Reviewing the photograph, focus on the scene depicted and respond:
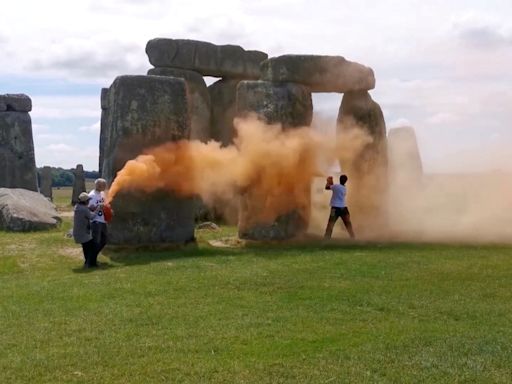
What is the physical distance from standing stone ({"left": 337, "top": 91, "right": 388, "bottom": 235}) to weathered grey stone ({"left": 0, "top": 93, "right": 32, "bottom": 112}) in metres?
15.2

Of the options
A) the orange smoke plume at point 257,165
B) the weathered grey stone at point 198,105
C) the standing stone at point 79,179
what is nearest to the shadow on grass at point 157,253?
the orange smoke plume at point 257,165

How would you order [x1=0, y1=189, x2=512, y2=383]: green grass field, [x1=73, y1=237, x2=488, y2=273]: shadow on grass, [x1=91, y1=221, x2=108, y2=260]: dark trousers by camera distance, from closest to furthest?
[x1=0, y1=189, x2=512, y2=383]: green grass field → [x1=91, y1=221, x2=108, y2=260]: dark trousers → [x1=73, y1=237, x2=488, y2=273]: shadow on grass

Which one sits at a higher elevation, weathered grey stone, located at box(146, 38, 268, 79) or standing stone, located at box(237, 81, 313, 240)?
weathered grey stone, located at box(146, 38, 268, 79)

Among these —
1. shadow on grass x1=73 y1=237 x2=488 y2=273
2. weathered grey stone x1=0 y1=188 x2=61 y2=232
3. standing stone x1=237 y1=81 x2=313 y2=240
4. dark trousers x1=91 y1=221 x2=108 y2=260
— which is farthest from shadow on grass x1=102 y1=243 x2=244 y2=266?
weathered grey stone x1=0 y1=188 x2=61 y2=232

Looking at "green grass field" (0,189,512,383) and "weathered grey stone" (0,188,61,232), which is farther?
"weathered grey stone" (0,188,61,232)

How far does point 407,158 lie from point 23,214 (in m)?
14.9

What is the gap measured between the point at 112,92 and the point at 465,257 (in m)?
8.35

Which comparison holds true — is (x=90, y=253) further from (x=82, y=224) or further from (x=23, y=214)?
(x=23, y=214)

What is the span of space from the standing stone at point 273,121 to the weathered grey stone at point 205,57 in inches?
279

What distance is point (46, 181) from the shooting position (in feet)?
122

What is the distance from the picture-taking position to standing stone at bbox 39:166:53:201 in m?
36.7

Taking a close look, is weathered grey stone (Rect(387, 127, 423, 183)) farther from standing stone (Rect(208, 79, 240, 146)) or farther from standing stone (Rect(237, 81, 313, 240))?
standing stone (Rect(237, 81, 313, 240))

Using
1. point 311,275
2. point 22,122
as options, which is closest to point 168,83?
point 311,275

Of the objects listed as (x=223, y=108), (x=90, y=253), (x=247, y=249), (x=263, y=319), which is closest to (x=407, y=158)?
(x=223, y=108)
